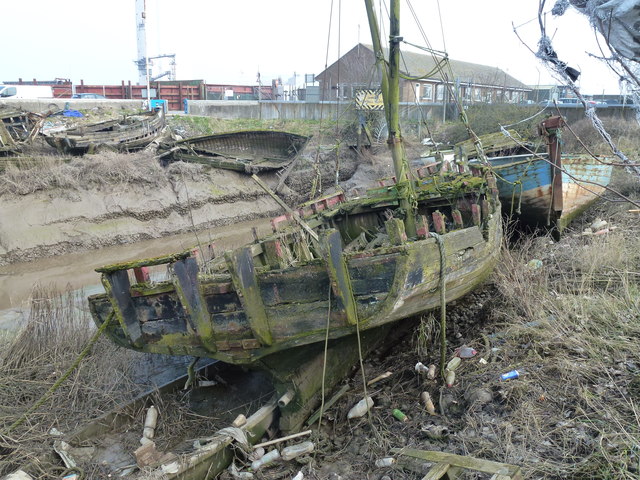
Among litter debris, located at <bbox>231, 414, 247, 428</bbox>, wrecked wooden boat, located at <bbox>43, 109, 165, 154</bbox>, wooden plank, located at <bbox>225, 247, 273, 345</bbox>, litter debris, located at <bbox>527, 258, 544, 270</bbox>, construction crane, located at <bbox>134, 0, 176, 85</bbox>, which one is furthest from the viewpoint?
construction crane, located at <bbox>134, 0, 176, 85</bbox>

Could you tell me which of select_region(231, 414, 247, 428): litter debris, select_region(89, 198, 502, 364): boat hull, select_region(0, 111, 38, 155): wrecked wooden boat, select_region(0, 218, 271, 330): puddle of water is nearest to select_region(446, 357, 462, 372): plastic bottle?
select_region(89, 198, 502, 364): boat hull

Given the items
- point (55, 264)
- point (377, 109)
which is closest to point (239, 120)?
point (377, 109)

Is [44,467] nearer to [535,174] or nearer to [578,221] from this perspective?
[535,174]

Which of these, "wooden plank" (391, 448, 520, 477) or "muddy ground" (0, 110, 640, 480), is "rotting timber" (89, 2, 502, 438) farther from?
"wooden plank" (391, 448, 520, 477)

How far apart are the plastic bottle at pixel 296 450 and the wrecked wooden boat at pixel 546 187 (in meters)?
5.98

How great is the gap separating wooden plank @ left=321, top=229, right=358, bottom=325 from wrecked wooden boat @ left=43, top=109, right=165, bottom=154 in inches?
583

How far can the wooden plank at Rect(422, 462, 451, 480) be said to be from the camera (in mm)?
3234

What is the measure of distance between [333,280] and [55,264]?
36.3 feet

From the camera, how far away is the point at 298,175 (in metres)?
18.5

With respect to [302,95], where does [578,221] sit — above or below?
below

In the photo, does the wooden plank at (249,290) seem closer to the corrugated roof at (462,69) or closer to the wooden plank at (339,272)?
the wooden plank at (339,272)

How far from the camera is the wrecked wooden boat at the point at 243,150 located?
57.0 feet

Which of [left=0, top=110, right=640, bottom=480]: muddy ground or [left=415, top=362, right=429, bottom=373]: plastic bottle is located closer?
[left=0, top=110, right=640, bottom=480]: muddy ground

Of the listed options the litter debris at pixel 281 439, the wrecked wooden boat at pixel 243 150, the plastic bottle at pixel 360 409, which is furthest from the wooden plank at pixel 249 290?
the wrecked wooden boat at pixel 243 150
